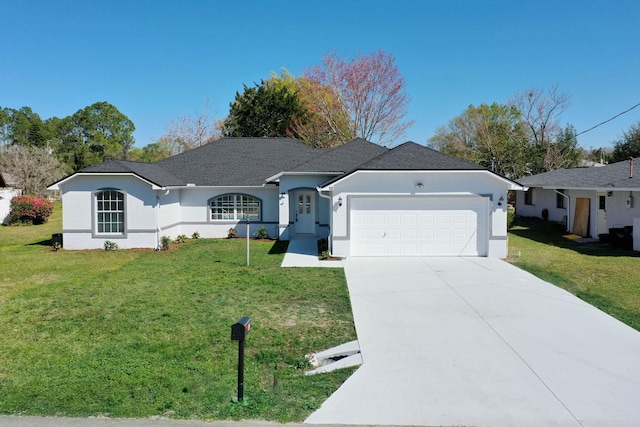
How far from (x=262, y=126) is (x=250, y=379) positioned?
3342 centimetres

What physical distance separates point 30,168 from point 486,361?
1717 inches

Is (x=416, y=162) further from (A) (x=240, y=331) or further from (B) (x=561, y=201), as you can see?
(B) (x=561, y=201)

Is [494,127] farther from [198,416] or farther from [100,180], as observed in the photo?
[198,416]

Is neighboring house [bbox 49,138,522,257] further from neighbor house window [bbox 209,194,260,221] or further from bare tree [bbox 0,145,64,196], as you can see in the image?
bare tree [bbox 0,145,64,196]

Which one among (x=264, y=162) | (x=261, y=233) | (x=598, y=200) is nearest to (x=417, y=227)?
(x=261, y=233)

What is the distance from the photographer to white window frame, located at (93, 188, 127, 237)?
54.7 ft

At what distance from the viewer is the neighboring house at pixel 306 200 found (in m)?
14.3

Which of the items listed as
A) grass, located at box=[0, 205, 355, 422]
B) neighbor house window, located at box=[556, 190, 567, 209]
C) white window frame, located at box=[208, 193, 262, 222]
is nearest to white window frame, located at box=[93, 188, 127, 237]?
grass, located at box=[0, 205, 355, 422]

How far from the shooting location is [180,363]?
6008mm

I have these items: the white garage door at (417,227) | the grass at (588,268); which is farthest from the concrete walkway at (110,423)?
the white garage door at (417,227)

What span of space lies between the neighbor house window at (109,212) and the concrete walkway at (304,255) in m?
6.77

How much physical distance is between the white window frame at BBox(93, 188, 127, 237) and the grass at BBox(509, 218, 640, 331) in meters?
14.4

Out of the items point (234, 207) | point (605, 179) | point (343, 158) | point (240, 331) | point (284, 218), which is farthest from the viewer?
point (234, 207)

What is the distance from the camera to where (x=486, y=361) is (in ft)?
19.7
